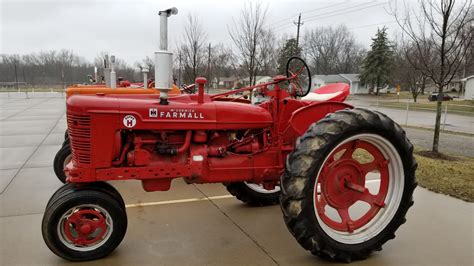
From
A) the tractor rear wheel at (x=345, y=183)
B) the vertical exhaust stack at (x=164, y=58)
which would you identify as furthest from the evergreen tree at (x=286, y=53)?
the vertical exhaust stack at (x=164, y=58)

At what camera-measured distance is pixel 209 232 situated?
3607 millimetres

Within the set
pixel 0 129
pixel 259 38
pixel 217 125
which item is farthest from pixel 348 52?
pixel 217 125

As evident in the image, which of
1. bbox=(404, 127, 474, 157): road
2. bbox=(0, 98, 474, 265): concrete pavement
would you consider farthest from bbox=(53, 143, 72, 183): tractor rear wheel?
bbox=(404, 127, 474, 157): road

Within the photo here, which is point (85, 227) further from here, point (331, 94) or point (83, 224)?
point (331, 94)

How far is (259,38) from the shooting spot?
1293cm

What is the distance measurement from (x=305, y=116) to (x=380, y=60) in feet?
174

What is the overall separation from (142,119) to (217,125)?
2.12 feet

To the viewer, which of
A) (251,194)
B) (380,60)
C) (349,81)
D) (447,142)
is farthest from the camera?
(349,81)

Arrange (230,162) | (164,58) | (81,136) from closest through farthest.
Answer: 1. (164,58)
2. (81,136)
3. (230,162)

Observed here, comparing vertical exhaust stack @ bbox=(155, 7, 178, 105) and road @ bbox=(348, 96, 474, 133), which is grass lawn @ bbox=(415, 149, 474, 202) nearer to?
vertical exhaust stack @ bbox=(155, 7, 178, 105)

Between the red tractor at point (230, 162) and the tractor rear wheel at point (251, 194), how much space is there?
733mm

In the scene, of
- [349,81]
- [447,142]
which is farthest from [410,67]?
[349,81]

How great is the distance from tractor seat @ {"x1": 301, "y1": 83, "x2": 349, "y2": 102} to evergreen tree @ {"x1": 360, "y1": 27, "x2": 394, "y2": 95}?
50.9 metres

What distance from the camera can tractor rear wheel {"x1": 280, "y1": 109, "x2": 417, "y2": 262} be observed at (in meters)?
2.81
